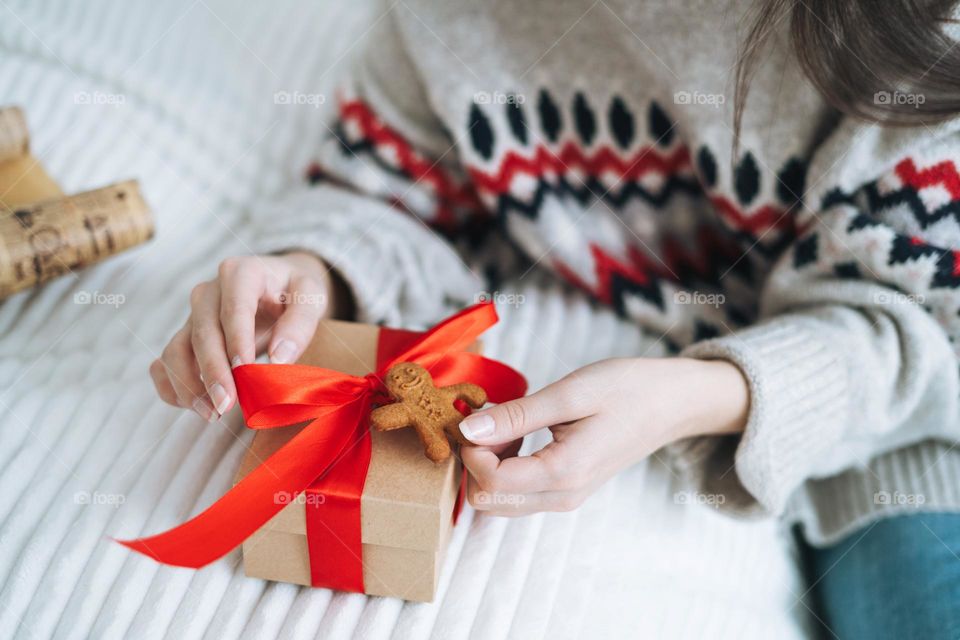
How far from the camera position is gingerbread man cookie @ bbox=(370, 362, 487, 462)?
0.50m

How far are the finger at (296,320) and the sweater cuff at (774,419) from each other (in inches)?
12.8

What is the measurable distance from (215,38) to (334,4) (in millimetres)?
171

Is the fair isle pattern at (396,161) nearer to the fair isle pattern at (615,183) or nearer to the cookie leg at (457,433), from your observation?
the fair isle pattern at (615,183)

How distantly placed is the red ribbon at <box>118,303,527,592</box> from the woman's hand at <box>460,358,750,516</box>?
0.08 m

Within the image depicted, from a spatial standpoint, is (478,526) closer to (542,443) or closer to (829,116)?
(542,443)

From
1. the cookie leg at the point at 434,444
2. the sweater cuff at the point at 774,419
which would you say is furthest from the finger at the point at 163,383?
the sweater cuff at the point at 774,419

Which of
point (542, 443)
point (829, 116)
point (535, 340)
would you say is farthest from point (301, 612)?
point (829, 116)

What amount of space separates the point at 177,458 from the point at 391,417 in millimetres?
225

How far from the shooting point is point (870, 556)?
678 millimetres

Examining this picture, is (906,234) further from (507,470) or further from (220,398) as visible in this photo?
(220,398)

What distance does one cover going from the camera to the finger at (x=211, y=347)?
0.54 metres

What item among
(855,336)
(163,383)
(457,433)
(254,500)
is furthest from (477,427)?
(855,336)

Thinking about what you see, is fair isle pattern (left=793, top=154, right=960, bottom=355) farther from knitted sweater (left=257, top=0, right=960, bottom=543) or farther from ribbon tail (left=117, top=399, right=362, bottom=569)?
ribbon tail (left=117, top=399, right=362, bottom=569)

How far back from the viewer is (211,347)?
57 cm
